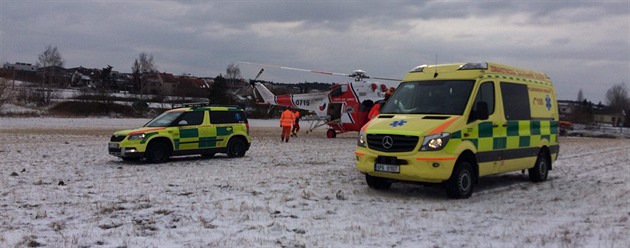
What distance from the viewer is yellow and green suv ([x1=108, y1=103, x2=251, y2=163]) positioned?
47.2 ft

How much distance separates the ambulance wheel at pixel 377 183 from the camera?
390 inches

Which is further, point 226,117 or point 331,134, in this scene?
point 331,134

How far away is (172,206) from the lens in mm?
7992

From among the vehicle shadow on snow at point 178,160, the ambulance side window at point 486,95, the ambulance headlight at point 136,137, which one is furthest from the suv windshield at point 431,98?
the ambulance headlight at point 136,137

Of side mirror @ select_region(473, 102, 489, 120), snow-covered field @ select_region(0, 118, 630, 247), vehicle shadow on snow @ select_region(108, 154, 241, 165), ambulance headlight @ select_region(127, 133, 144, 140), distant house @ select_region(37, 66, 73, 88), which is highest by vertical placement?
distant house @ select_region(37, 66, 73, 88)

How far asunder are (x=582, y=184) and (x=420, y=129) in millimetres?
4853

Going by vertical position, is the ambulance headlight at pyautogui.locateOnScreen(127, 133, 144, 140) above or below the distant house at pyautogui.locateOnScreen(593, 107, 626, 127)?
below

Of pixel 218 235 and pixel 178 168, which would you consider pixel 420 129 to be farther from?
pixel 178 168

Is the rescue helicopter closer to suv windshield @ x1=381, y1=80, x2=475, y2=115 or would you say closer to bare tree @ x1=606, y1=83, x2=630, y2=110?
suv windshield @ x1=381, y1=80, x2=475, y2=115

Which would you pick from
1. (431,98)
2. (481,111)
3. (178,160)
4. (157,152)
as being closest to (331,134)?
(178,160)

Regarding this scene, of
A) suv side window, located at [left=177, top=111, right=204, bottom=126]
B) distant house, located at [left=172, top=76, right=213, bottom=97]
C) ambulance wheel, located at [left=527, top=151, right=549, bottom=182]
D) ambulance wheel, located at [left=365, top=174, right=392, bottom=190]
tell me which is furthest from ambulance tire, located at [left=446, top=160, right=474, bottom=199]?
distant house, located at [left=172, top=76, right=213, bottom=97]

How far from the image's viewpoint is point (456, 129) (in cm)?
886

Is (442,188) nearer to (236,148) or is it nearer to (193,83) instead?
(236,148)

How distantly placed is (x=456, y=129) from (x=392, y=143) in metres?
1.08
